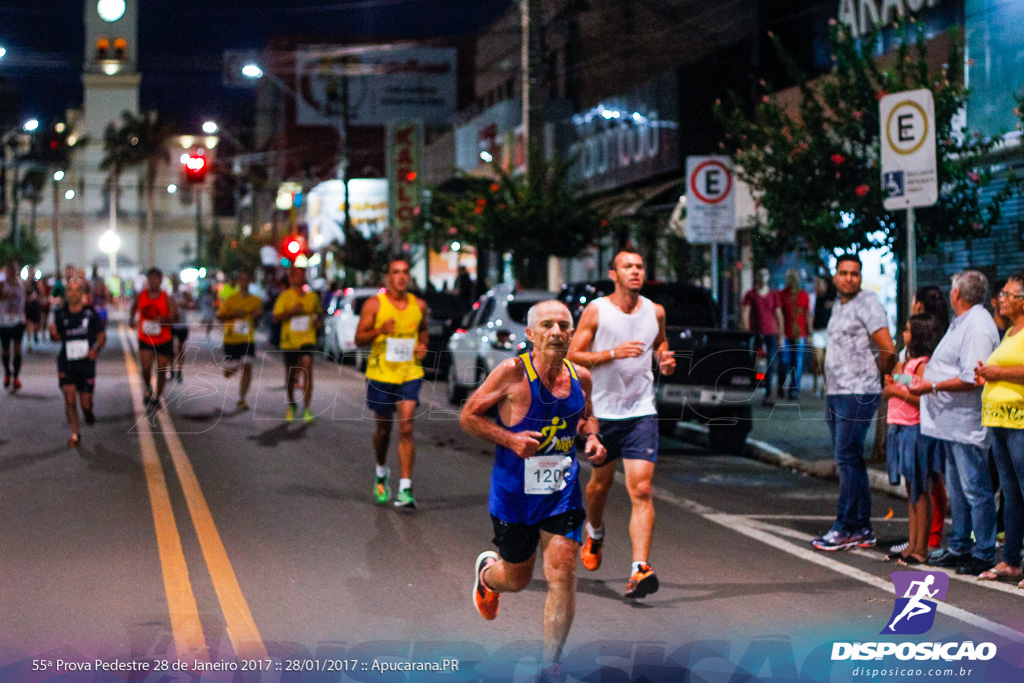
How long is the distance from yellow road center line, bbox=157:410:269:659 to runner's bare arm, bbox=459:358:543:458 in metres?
1.45

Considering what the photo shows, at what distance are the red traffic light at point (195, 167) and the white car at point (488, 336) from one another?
11.4 meters

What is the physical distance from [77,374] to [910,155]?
8.72 meters

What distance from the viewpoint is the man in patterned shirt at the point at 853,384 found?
8953 millimetres

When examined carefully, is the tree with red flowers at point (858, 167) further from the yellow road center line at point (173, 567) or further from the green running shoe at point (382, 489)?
the yellow road center line at point (173, 567)

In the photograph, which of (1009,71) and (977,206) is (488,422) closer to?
(977,206)

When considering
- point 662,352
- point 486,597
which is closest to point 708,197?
point 662,352

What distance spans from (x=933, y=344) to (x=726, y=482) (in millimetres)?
3889

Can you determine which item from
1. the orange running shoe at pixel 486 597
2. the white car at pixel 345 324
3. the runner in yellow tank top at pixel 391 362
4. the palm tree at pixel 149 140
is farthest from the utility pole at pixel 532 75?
the palm tree at pixel 149 140

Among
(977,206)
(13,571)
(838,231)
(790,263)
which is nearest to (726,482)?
(838,231)

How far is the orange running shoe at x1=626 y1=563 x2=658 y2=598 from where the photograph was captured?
7297 mm

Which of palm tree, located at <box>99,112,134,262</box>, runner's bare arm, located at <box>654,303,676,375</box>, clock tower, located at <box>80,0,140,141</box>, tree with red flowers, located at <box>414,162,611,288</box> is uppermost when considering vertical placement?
palm tree, located at <box>99,112,134,262</box>

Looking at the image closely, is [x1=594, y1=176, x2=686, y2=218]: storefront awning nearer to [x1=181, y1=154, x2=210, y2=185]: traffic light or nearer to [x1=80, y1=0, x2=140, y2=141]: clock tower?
[x1=181, y1=154, x2=210, y2=185]: traffic light

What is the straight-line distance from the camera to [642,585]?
7305 millimetres

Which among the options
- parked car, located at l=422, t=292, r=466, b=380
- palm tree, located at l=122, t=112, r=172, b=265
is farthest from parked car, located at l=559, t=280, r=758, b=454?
palm tree, located at l=122, t=112, r=172, b=265
